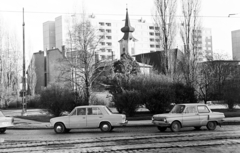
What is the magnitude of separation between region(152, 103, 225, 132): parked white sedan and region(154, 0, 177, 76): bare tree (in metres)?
20.7

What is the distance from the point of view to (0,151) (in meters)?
11.6

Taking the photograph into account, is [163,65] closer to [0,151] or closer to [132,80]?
[132,80]

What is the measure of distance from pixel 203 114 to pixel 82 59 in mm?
15632

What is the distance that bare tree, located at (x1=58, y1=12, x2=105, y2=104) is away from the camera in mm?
30562

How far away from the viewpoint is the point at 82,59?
3122 centimetres

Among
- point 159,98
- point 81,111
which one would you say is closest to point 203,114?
point 81,111

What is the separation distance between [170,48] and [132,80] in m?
12.8

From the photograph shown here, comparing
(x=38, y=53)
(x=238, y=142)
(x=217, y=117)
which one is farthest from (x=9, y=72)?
(x=238, y=142)

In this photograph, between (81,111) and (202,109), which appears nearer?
(81,111)

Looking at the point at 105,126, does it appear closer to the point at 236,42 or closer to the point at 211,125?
the point at 211,125

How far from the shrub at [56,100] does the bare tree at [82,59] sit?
6.27 ft

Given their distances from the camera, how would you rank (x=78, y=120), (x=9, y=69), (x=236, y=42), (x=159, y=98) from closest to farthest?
(x=78, y=120) < (x=159, y=98) < (x=9, y=69) < (x=236, y=42)

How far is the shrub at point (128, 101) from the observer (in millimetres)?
26859

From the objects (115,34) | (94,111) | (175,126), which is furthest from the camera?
(115,34)
